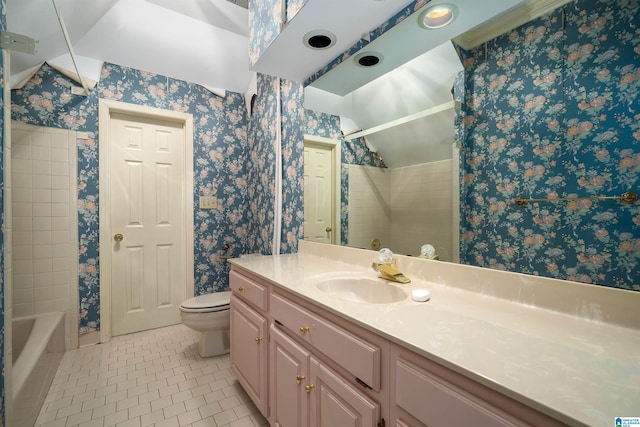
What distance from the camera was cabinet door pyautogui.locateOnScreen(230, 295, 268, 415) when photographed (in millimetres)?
1336

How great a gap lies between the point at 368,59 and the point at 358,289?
1224mm

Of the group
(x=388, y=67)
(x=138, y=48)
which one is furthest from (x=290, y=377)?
(x=138, y=48)

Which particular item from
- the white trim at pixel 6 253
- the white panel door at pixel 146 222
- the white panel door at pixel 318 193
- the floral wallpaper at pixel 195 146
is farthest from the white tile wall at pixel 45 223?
the white panel door at pixel 318 193

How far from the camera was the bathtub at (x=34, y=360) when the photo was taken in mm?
1299

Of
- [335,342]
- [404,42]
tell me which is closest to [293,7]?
[404,42]

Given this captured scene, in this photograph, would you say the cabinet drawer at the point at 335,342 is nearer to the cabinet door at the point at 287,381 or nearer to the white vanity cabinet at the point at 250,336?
the cabinet door at the point at 287,381

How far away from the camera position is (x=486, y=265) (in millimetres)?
999

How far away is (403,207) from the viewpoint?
1344 mm

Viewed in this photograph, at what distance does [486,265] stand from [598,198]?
14.6 inches

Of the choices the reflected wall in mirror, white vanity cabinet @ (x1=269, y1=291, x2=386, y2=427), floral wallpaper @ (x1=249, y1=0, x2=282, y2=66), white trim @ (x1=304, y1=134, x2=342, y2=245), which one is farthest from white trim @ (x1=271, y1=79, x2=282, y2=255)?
the reflected wall in mirror

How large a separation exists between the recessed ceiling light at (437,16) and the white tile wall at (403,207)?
1.90 feet

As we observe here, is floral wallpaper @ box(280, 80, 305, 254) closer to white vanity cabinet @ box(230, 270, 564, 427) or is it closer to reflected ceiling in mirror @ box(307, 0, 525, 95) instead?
reflected ceiling in mirror @ box(307, 0, 525, 95)

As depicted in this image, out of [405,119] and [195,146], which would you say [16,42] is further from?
[195,146]

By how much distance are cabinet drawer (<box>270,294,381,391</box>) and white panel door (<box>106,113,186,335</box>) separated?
2008 mm
